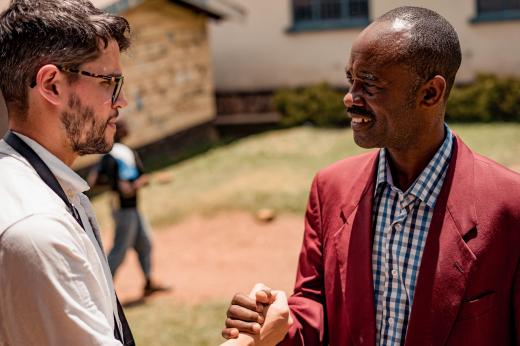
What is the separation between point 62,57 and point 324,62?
18.7 meters

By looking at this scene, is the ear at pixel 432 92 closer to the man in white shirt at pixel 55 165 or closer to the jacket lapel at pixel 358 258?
the jacket lapel at pixel 358 258

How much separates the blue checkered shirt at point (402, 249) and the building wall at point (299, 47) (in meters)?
17.3

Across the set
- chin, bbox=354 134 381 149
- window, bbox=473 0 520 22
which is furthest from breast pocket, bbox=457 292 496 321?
window, bbox=473 0 520 22

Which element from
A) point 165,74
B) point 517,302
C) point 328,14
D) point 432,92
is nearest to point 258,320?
point 517,302

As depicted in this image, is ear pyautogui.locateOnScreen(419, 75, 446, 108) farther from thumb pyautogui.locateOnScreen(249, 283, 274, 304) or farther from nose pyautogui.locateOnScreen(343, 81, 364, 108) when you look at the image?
thumb pyautogui.locateOnScreen(249, 283, 274, 304)

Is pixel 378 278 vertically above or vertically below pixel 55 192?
below

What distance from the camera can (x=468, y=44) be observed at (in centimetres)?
1977

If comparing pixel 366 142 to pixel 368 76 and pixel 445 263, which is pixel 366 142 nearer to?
pixel 368 76

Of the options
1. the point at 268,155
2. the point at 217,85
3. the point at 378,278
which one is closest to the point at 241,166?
the point at 268,155

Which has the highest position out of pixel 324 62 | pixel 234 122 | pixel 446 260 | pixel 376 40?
pixel 376 40

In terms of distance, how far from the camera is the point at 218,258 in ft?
36.0

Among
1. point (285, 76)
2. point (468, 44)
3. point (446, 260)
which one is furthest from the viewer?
point (285, 76)

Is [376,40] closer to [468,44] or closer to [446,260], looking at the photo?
[446,260]

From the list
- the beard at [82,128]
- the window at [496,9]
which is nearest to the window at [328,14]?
the window at [496,9]
